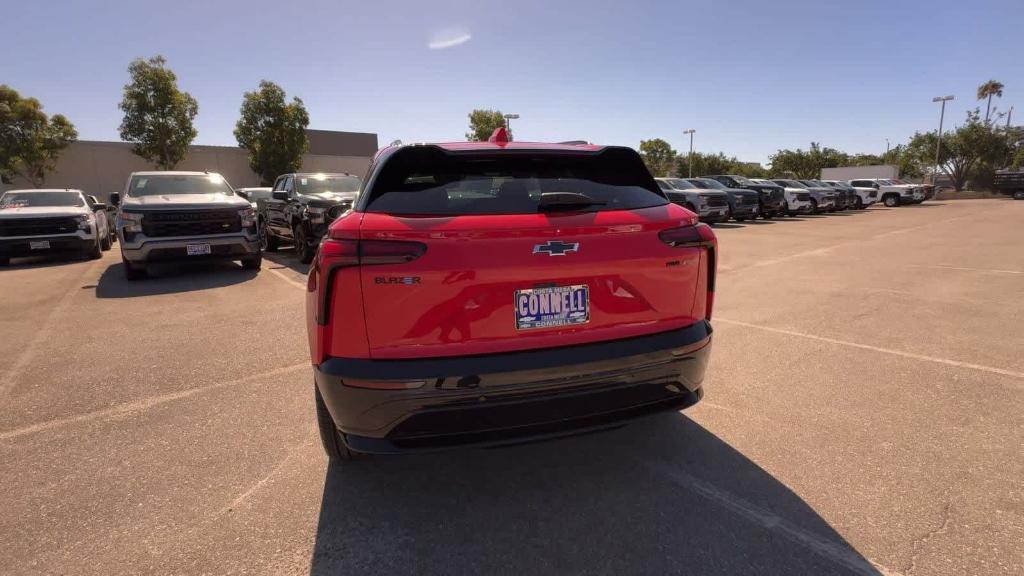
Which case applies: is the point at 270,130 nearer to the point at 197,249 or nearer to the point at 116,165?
the point at 116,165

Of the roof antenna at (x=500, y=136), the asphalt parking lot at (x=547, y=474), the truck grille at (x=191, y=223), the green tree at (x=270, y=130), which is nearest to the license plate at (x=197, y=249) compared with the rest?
the truck grille at (x=191, y=223)

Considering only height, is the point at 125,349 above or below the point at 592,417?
below

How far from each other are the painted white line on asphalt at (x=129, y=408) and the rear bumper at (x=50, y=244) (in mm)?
9794

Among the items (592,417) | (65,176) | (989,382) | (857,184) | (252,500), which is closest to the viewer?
(592,417)

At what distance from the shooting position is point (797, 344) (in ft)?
16.1

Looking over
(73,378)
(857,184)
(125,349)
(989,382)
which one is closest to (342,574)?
(73,378)

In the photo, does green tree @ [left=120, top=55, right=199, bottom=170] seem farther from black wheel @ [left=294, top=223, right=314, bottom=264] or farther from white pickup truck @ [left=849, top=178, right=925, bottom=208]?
white pickup truck @ [left=849, top=178, right=925, bottom=208]

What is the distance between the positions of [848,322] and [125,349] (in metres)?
7.35

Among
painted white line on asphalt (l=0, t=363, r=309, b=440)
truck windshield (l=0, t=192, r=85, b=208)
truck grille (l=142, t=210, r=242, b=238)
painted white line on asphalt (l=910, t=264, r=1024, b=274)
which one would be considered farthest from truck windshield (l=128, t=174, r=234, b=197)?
painted white line on asphalt (l=910, t=264, r=1024, b=274)

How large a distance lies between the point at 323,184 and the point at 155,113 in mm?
32861

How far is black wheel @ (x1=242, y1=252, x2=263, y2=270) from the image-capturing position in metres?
9.31

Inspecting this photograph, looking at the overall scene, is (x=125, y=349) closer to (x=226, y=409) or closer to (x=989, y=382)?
(x=226, y=409)

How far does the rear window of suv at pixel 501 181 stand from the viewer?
2.36 meters

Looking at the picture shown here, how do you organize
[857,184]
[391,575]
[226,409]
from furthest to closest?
[857,184] < [226,409] < [391,575]
